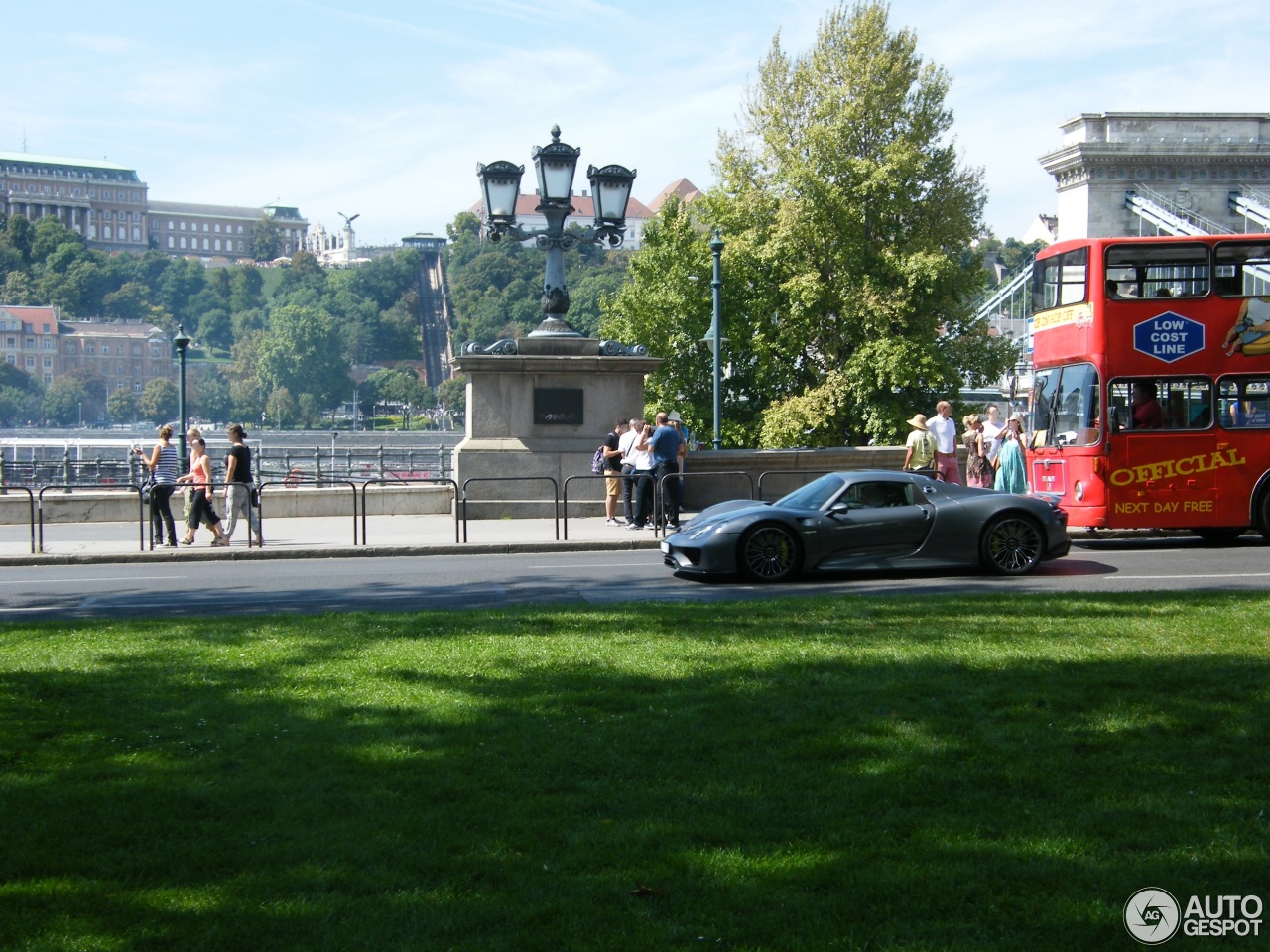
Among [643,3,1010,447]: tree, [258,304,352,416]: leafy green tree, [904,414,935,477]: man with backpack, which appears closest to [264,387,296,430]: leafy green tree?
[258,304,352,416]: leafy green tree

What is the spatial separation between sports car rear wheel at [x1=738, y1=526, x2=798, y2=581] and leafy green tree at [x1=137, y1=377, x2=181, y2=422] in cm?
18290

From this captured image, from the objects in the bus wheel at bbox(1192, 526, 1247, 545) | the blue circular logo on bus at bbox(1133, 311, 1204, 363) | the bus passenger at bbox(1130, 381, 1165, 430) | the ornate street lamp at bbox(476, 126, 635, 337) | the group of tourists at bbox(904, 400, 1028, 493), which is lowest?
the bus wheel at bbox(1192, 526, 1247, 545)

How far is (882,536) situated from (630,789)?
29.6 ft

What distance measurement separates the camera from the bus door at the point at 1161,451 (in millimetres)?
16922

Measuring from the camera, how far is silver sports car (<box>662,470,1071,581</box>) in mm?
13773

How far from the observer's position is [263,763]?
5.71 m

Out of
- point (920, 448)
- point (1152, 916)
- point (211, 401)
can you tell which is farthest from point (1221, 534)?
point (211, 401)

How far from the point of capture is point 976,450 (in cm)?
2102

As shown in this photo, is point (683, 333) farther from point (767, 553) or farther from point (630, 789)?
point (630, 789)

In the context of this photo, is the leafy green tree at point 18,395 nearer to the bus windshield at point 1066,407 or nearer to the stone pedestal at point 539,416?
the stone pedestal at point 539,416

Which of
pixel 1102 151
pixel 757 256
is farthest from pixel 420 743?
pixel 1102 151

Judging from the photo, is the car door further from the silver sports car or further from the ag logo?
the ag logo

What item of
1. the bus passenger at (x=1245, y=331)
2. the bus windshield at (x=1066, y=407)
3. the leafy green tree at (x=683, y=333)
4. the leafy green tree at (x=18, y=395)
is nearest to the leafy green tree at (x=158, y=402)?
the leafy green tree at (x=18, y=395)

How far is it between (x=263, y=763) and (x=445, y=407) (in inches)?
6849
